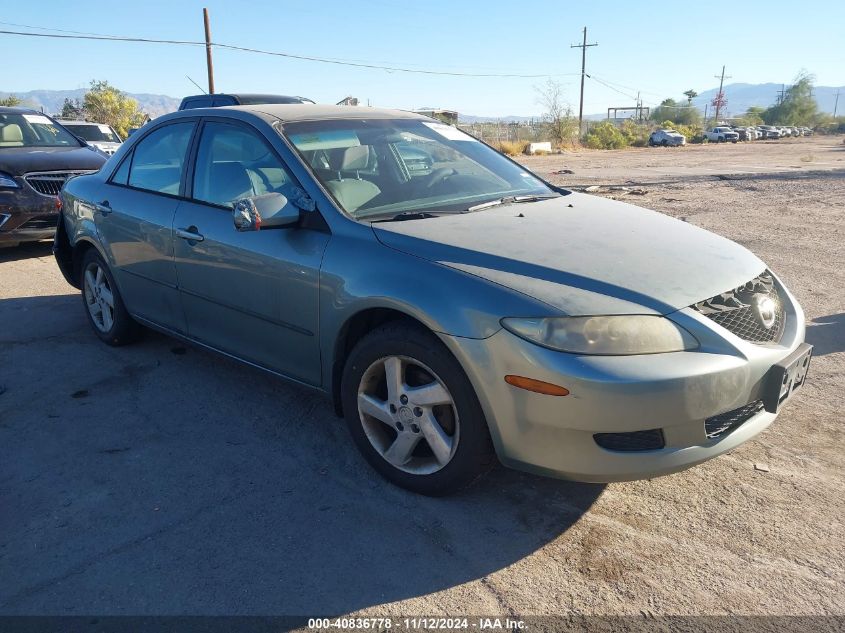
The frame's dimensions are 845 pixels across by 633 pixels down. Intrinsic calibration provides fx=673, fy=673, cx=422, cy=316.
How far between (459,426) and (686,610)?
3.30 feet

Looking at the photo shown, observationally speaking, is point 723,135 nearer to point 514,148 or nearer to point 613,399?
point 514,148

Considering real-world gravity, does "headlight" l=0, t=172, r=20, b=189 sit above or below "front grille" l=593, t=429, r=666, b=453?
above

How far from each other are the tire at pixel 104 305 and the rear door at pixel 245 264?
41.3 inches

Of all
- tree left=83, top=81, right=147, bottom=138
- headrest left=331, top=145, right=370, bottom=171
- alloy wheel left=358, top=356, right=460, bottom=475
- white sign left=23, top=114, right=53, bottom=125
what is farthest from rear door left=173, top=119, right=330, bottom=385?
tree left=83, top=81, right=147, bottom=138

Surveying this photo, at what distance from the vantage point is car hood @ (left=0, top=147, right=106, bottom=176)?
801 centimetres

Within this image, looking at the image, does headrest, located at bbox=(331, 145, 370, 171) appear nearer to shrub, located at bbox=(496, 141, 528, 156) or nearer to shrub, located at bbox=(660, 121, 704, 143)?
shrub, located at bbox=(496, 141, 528, 156)

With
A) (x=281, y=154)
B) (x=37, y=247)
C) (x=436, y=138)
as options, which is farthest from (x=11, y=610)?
(x=37, y=247)

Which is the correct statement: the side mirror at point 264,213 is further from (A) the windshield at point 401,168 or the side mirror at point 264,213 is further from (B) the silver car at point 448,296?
(A) the windshield at point 401,168

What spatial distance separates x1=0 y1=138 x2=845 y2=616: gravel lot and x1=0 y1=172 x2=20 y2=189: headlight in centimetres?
460

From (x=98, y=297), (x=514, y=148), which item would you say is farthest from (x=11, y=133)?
(x=514, y=148)

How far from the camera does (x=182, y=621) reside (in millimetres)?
2248

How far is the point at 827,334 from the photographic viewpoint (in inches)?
189

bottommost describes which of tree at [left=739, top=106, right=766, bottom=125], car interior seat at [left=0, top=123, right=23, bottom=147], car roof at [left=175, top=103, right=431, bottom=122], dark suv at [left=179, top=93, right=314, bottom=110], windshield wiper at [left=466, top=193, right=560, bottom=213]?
windshield wiper at [left=466, top=193, right=560, bottom=213]

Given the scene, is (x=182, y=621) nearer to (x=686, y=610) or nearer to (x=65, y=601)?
(x=65, y=601)
